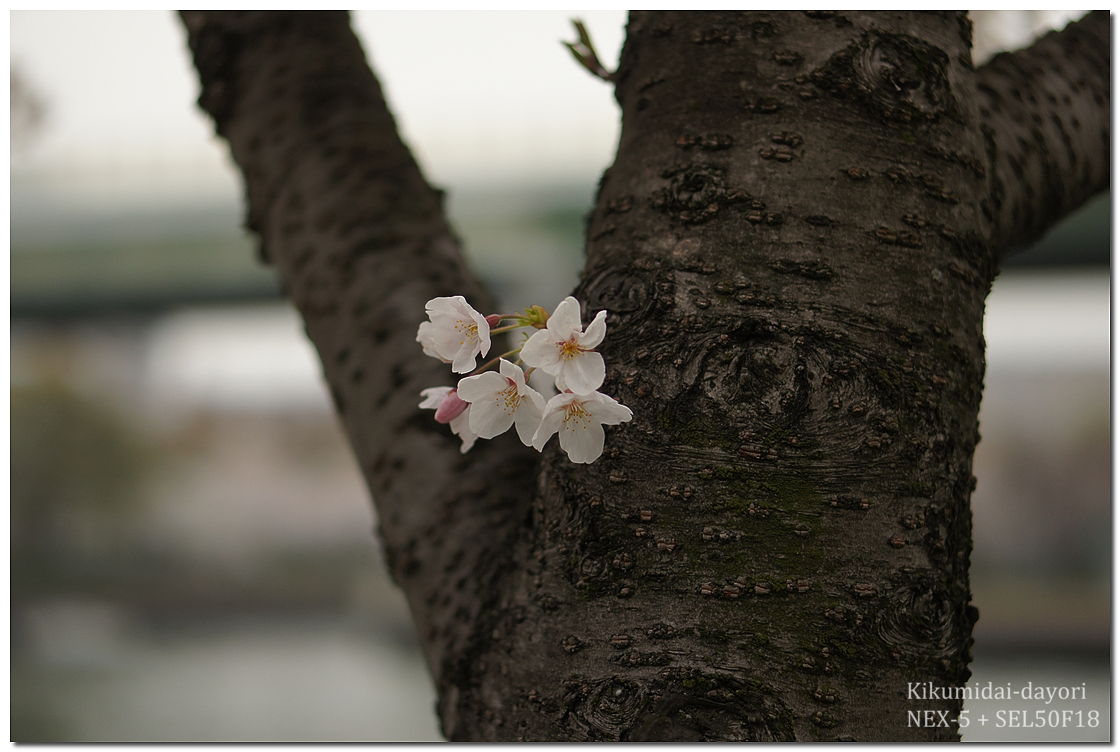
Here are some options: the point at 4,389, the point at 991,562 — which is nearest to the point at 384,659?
the point at 991,562

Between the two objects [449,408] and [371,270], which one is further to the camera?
[371,270]

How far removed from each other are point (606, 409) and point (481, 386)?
0.21 feet

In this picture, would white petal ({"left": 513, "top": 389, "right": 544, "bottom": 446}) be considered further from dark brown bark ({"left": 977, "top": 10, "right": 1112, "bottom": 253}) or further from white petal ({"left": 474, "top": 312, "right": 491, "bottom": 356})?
dark brown bark ({"left": 977, "top": 10, "right": 1112, "bottom": 253})

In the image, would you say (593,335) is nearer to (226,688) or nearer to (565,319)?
(565,319)

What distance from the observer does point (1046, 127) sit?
27.4 inches

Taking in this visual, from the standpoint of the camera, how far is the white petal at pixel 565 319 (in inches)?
16.2

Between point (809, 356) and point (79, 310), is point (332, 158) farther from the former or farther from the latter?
point (79, 310)

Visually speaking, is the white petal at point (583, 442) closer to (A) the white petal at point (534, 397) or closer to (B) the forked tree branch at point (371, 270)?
(A) the white petal at point (534, 397)

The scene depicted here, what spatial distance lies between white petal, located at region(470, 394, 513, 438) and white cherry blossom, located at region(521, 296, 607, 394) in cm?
4

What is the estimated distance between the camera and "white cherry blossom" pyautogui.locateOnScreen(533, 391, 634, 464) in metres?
0.42

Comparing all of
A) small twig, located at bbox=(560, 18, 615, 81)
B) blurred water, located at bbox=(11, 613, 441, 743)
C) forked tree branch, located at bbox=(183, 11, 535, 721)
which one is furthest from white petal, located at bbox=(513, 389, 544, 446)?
blurred water, located at bbox=(11, 613, 441, 743)

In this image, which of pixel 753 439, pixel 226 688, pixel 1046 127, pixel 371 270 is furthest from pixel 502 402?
pixel 226 688

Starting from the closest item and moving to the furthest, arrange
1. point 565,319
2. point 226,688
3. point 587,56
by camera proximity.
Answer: point 565,319
point 587,56
point 226,688

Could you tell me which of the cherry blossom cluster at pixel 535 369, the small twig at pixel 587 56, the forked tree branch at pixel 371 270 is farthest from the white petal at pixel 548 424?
the small twig at pixel 587 56
